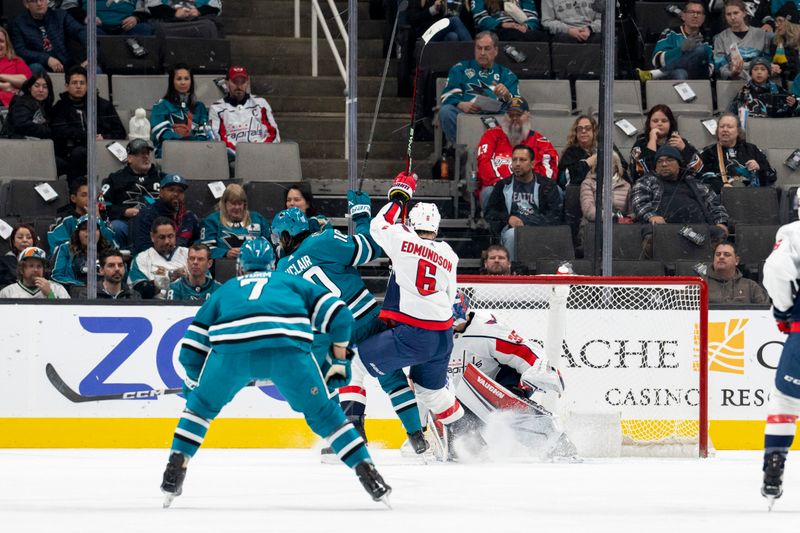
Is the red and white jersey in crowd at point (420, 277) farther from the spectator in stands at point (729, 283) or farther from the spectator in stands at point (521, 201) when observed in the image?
the spectator in stands at point (729, 283)

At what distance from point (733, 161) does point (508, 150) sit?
1.47 metres

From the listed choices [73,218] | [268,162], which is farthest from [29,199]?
[268,162]

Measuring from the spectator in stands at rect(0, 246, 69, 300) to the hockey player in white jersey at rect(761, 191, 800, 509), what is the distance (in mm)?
4080

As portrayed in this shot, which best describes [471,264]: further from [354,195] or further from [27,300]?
[27,300]

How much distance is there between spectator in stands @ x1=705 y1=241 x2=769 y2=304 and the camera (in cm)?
796

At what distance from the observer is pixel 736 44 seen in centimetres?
1013

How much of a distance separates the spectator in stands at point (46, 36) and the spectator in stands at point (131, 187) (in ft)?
3.49

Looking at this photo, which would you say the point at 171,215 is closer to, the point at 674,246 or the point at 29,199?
the point at 29,199

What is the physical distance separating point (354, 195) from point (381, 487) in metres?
2.63

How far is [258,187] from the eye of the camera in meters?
8.48

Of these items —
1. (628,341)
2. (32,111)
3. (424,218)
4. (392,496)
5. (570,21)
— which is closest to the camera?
(392,496)

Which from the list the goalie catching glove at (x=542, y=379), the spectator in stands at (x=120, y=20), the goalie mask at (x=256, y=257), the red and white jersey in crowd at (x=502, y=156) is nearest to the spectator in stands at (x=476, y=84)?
the red and white jersey in crowd at (x=502, y=156)

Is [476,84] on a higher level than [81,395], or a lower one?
higher

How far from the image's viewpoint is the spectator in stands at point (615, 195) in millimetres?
8031
